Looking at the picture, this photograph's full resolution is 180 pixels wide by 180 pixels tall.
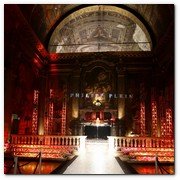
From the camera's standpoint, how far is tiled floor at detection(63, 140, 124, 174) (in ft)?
20.6

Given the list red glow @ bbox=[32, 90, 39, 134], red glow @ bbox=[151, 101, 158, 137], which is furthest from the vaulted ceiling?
red glow @ bbox=[151, 101, 158, 137]

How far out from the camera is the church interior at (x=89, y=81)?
9.12 metres

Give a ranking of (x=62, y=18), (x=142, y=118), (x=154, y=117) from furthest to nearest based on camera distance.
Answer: (x=62, y=18)
(x=142, y=118)
(x=154, y=117)

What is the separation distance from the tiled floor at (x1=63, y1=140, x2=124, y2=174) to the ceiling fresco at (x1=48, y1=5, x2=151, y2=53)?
5980 mm

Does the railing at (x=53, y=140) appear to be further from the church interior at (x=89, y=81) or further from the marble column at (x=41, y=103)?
the marble column at (x=41, y=103)

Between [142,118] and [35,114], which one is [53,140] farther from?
[142,118]

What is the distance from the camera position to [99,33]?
13.7m

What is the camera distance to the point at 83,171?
6.25 meters

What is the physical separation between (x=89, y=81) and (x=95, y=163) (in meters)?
5.54

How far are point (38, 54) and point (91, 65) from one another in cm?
262

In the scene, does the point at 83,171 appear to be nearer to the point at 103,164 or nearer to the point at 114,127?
the point at 103,164

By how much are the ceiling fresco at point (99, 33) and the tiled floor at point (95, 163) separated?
5980 millimetres

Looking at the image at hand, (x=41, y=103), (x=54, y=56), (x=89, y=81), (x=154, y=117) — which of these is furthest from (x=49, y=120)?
(x=154, y=117)

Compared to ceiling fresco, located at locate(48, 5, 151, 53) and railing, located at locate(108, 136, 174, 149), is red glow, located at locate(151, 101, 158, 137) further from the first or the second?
ceiling fresco, located at locate(48, 5, 151, 53)
